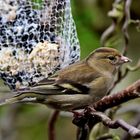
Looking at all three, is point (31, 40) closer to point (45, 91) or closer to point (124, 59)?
point (45, 91)

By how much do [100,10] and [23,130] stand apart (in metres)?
1.28

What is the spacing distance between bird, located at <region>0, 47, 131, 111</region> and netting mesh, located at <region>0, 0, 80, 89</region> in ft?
0.46

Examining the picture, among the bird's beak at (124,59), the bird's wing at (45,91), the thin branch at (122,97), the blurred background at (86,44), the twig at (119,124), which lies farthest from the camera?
the blurred background at (86,44)

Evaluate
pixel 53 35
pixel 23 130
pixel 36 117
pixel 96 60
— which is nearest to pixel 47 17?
pixel 53 35

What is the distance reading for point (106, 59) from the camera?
13.2 ft

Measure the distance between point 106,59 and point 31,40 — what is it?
458 millimetres

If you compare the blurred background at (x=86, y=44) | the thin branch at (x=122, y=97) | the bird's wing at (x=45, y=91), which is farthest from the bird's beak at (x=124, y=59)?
the blurred background at (x=86, y=44)

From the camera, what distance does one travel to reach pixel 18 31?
393 centimetres

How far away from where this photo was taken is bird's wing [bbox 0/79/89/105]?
366 centimetres

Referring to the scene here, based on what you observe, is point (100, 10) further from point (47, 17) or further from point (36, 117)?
point (47, 17)

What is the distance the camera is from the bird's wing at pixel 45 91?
3.66m

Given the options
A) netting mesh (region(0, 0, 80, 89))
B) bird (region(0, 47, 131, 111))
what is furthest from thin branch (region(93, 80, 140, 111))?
netting mesh (region(0, 0, 80, 89))

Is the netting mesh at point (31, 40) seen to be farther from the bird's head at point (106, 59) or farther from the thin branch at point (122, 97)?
the thin branch at point (122, 97)

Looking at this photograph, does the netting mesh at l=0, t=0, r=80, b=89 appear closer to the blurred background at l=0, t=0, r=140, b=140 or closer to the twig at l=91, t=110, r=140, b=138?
the twig at l=91, t=110, r=140, b=138
